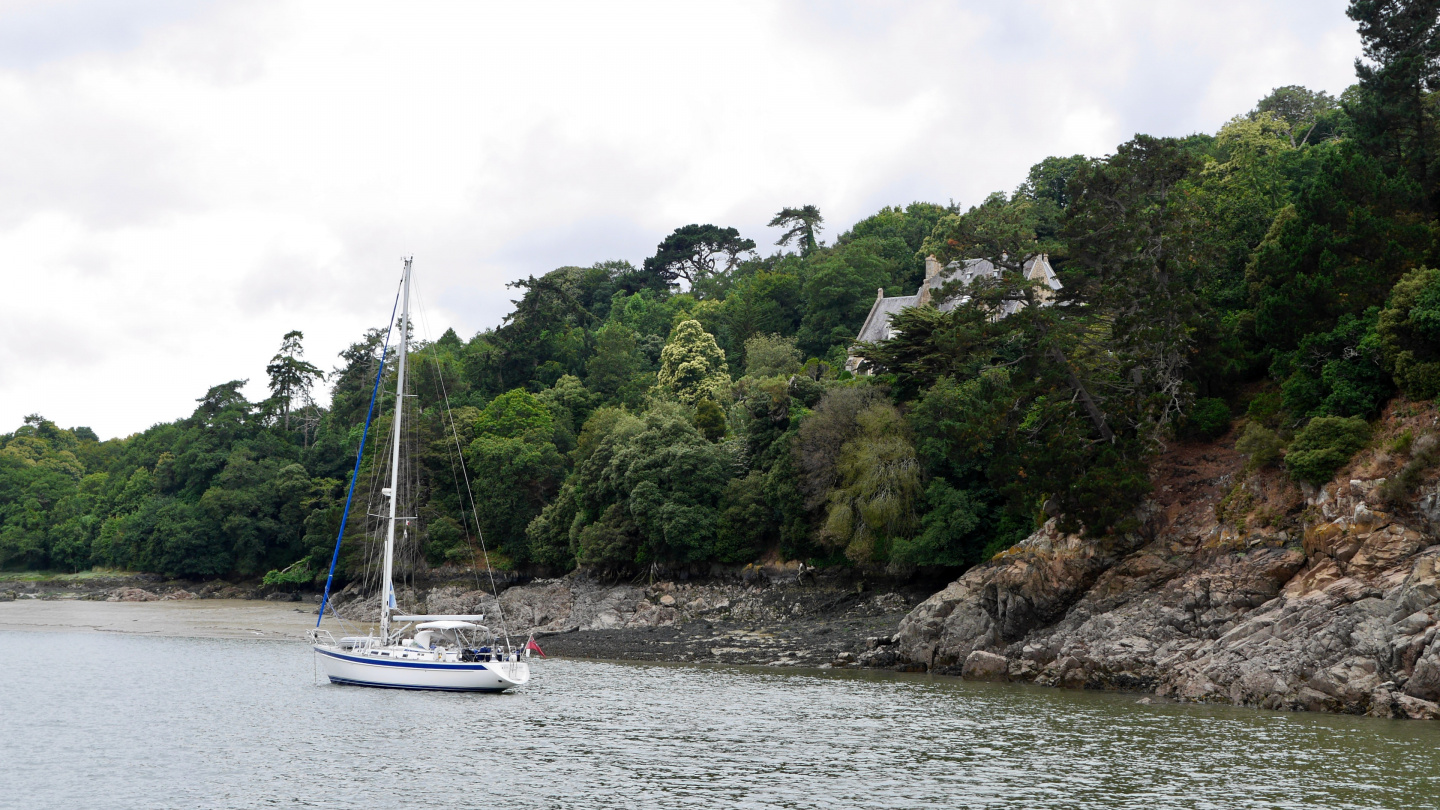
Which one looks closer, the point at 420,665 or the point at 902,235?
the point at 420,665

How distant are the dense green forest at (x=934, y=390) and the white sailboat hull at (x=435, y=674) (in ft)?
69.6

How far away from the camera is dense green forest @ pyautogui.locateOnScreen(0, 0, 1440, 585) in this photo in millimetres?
38781

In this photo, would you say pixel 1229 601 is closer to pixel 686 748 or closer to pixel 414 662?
pixel 686 748

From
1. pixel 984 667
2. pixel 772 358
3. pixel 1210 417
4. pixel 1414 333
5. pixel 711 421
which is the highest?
pixel 772 358

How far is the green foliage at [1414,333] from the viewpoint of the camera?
32875 millimetres

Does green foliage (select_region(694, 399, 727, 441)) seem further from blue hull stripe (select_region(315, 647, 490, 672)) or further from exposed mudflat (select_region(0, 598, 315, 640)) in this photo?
blue hull stripe (select_region(315, 647, 490, 672))

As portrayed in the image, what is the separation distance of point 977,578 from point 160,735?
98.8 feet

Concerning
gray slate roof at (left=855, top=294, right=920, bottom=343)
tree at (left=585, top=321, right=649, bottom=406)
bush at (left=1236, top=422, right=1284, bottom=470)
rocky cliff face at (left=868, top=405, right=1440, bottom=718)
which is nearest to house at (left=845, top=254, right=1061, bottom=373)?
gray slate roof at (left=855, top=294, right=920, bottom=343)

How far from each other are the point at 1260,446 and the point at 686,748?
25.2 meters

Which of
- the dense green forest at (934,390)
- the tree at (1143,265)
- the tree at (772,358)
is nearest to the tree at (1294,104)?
the dense green forest at (934,390)

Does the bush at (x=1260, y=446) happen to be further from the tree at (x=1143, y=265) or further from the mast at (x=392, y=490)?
the mast at (x=392, y=490)

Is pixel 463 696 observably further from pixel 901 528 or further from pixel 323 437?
pixel 323 437

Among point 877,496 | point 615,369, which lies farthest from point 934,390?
point 615,369

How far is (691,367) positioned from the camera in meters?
87.7
